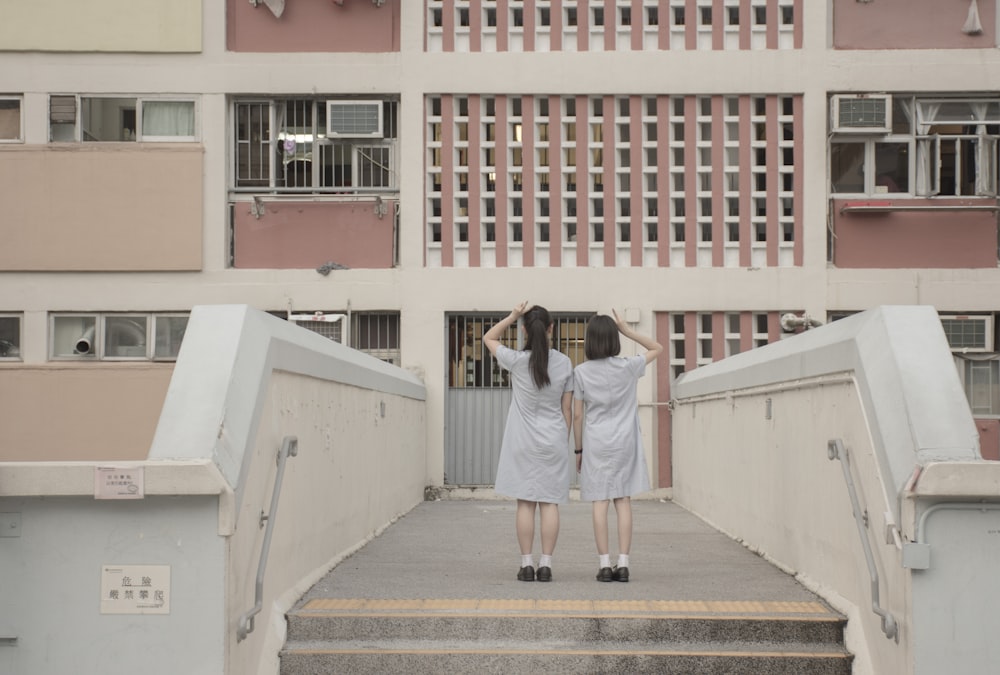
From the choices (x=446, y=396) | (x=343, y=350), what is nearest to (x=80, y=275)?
(x=446, y=396)

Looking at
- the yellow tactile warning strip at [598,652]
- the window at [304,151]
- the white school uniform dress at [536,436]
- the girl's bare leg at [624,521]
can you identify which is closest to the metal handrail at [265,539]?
the yellow tactile warning strip at [598,652]

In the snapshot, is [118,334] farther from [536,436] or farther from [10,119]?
[536,436]

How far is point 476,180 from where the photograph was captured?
18.2m

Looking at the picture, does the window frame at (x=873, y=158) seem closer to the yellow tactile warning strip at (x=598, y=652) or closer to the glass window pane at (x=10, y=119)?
the glass window pane at (x=10, y=119)

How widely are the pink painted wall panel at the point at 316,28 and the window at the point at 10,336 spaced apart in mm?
5045

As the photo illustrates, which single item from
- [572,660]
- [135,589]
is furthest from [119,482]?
[572,660]

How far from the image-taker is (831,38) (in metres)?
17.8

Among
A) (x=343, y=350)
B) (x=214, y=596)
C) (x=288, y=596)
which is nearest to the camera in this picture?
(x=214, y=596)

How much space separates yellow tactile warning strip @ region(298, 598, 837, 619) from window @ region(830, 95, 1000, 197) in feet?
40.6

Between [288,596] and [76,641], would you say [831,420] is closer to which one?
[288,596]

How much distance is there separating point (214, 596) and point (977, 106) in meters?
15.5

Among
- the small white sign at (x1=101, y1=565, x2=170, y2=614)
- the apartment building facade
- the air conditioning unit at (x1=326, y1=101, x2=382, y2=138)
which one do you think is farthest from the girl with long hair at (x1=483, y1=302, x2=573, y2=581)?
the air conditioning unit at (x1=326, y1=101, x2=382, y2=138)

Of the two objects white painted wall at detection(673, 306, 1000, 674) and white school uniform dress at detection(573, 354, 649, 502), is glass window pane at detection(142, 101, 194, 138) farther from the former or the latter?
white school uniform dress at detection(573, 354, 649, 502)

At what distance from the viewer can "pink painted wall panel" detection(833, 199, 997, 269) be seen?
17609 millimetres
